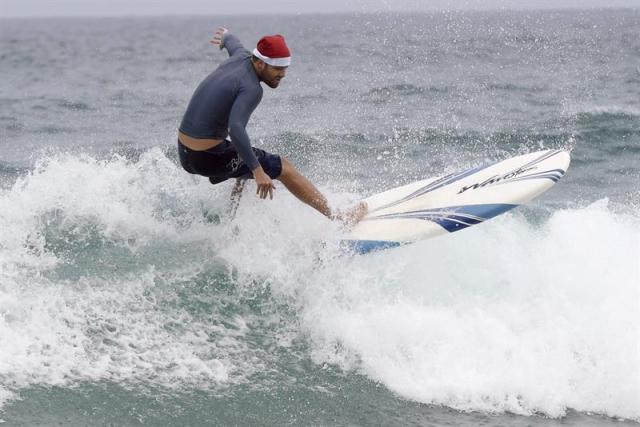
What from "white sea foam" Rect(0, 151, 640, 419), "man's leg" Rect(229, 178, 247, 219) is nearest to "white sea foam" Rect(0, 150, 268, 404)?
"white sea foam" Rect(0, 151, 640, 419)

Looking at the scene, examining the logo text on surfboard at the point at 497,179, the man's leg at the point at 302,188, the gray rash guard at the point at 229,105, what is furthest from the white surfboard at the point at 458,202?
the gray rash guard at the point at 229,105

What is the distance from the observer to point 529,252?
690 cm

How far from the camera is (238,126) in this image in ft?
18.5

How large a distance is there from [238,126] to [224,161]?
0.65 m

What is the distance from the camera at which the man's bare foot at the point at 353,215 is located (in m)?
6.55

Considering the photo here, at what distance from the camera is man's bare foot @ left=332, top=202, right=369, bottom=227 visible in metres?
6.55

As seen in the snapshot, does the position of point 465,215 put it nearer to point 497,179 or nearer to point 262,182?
point 497,179

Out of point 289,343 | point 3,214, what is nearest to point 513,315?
point 289,343

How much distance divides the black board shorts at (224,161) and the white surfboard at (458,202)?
0.82 metres

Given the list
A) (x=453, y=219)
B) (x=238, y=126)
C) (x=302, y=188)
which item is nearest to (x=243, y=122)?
(x=238, y=126)

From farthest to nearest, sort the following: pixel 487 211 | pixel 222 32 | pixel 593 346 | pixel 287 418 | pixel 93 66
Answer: pixel 93 66
pixel 222 32
pixel 487 211
pixel 593 346
pixel 287 418

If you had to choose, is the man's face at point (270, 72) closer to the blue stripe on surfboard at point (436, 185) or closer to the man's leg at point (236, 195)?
the man's leg at point (236, 195)

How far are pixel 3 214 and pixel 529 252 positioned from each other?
4.43 meters

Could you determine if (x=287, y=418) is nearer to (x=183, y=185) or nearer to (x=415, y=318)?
(x=415, y=318)
